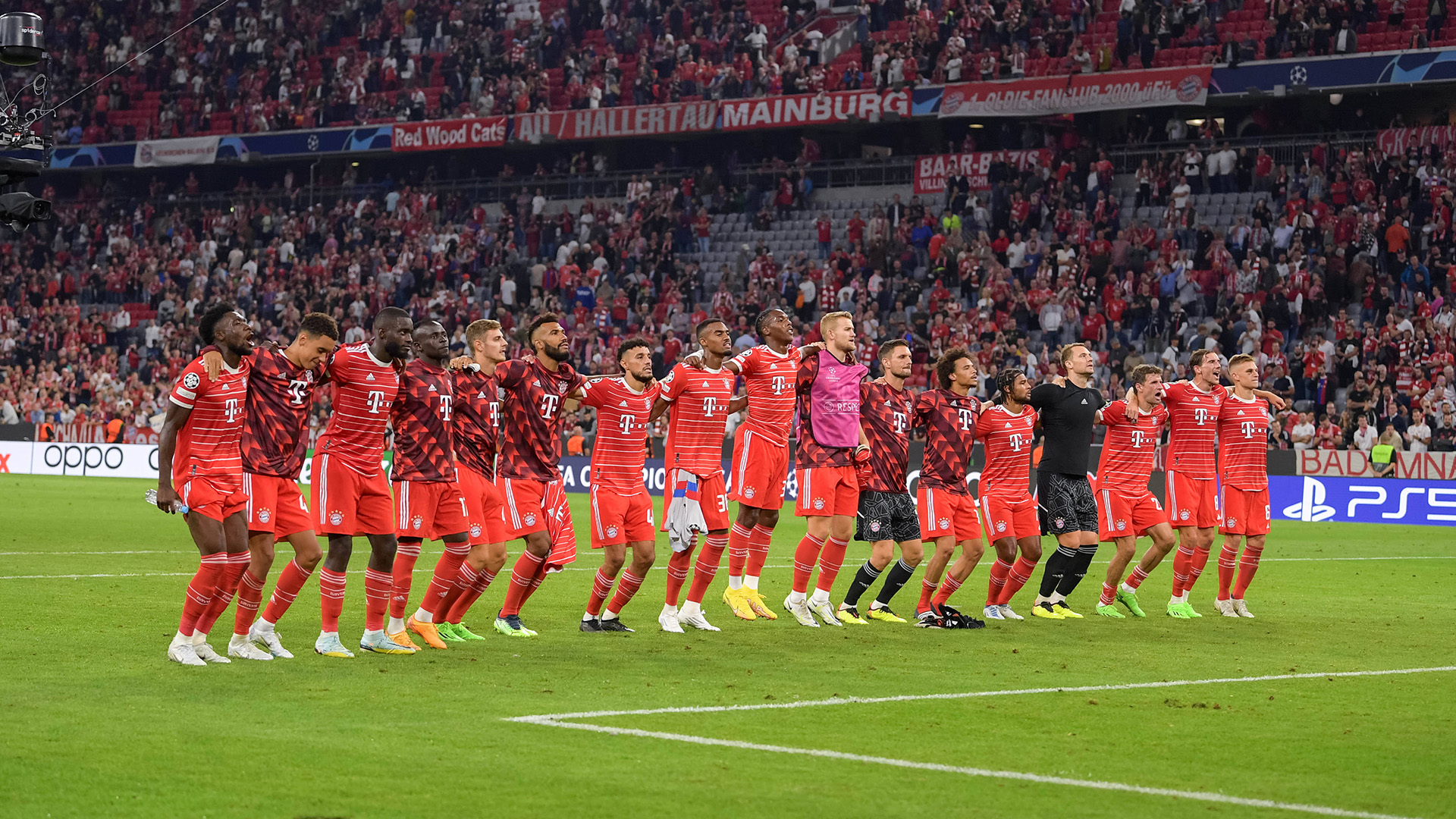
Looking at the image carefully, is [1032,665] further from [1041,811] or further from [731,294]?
[731,294]

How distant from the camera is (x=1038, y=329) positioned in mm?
34844

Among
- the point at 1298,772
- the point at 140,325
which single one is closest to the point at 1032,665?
the point at 1298,772

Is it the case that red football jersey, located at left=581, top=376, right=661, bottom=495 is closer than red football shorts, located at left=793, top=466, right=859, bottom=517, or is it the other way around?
red football jersey, located at left=581, top=376, right=661, bottom=495

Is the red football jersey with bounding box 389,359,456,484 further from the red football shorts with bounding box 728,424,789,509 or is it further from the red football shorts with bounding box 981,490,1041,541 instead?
the red football shorts with bounding box 981,490,1041,541

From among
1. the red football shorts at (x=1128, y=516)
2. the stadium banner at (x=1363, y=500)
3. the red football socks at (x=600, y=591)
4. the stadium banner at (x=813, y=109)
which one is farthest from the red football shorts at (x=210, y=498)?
the stadium banner at (x=813, y=109)

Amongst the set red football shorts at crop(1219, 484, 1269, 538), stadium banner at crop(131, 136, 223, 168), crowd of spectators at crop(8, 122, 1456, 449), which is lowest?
Result: red football shorts at crop(1219, 484, 1269, 538)

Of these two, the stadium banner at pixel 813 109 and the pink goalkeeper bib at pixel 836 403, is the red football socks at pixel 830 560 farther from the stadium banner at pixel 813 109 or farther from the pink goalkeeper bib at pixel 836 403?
the stadium banner at pixel 813 109

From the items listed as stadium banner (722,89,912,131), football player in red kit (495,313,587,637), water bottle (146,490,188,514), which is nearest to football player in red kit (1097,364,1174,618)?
football player in red kit (495,313,587,637)

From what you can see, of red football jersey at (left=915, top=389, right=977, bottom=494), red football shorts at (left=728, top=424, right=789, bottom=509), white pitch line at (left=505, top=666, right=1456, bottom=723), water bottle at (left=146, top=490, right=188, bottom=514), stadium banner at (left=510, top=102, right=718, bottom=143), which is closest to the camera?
white pitch line at (left=505, top=666, right=1456, bottom=723)

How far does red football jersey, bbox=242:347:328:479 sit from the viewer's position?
1123 cm

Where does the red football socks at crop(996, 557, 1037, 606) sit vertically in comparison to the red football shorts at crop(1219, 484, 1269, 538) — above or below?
below

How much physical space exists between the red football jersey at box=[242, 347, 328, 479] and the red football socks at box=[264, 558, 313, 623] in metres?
0.63

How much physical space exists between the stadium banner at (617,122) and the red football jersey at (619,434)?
29.4 m

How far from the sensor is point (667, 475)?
44.9 feet
